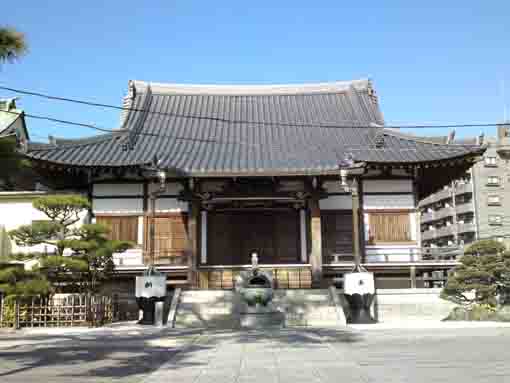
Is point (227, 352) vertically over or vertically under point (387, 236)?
under

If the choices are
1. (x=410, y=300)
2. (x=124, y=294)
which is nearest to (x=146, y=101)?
(x=124, y=294)

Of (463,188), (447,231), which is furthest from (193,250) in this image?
(447,231)

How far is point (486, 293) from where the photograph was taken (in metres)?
17.0

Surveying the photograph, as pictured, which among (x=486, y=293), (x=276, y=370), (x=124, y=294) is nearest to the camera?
(x=276, y=370)

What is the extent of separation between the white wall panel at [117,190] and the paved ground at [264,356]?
812 centimetres

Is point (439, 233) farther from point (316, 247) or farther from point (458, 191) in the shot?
point (316, 247)

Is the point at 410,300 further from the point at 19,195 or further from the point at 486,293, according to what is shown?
the point at 19,195

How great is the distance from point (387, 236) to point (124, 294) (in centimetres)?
1043

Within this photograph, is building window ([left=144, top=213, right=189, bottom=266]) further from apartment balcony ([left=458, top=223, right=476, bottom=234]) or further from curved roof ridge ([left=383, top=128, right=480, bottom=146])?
apartment balcony ([left=458, top=223, right=476, bottom=234])

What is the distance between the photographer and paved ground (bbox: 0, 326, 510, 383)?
7.69 meters

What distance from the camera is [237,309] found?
1719 centimetres

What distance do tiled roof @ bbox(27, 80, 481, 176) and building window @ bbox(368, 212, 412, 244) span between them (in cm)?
256

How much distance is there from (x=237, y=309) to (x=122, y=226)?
6526 millimetres

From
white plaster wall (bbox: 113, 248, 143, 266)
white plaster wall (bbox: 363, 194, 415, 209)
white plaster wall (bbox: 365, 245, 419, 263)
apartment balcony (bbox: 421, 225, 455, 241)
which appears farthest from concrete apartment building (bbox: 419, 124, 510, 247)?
white plaster wall (bbox: 113, 248, 143, 266)
